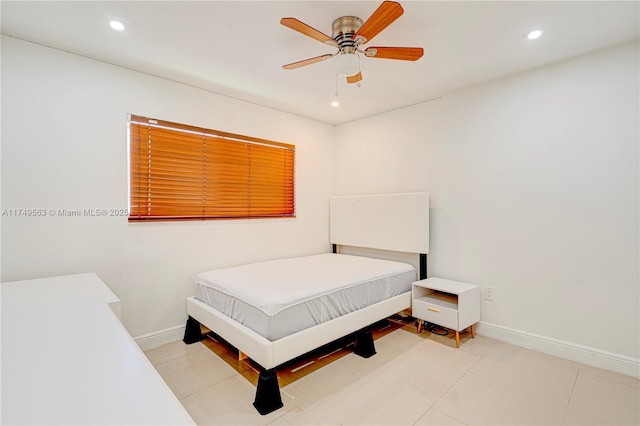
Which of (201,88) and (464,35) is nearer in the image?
(464,35)

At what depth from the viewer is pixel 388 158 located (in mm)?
3895

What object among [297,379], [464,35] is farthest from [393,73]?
[297,379]

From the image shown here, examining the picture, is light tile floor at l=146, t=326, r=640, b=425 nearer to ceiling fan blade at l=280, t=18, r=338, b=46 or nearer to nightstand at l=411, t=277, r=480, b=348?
nightstand at l=411, t=277, r=480, b=348

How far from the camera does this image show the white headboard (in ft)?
11.1

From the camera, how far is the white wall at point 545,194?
2.36 m

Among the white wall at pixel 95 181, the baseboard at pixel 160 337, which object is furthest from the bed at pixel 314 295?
the white wall at pixel 95 181

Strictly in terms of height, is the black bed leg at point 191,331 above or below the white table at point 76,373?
below

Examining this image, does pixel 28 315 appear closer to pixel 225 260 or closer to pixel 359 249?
pixel 225 260

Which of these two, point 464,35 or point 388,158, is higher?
point 464,35

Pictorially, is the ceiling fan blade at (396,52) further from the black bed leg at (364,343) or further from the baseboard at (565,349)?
the baseboard at (565,349)

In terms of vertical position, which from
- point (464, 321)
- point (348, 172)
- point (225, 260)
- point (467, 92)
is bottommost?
point (464, 321)

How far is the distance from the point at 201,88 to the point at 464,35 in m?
2.45

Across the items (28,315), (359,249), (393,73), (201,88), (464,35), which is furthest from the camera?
(359,249)

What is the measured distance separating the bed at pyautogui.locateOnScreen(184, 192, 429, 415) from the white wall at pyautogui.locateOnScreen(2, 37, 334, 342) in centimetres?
37
